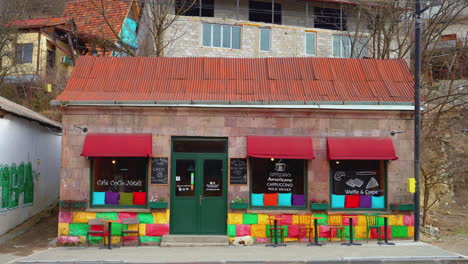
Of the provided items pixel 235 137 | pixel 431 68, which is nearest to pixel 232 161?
pixel 235 137

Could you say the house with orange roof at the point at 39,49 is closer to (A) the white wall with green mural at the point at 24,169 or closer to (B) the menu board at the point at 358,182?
(A) the white wall with green mural at the point at 24,169

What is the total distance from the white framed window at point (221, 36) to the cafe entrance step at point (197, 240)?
71.0 ft

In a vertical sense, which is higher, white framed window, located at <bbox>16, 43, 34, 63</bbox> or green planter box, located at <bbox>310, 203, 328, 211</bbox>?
white framed window, located at <bbox>16, 43, 34, 63</bbox>

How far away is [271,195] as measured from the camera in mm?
13281

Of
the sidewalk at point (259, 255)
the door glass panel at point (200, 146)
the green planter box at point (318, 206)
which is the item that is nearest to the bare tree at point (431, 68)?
the sidewalk at point (259, 255)

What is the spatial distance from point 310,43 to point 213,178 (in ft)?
77.7

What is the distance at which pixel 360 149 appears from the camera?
1298 cm

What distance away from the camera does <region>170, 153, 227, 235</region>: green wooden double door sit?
13133 millimetres

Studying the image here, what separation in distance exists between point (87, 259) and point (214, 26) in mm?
24033

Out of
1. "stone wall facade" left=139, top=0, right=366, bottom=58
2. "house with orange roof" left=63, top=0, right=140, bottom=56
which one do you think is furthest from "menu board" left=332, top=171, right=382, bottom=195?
"house with orange roof" left=63, top=0, right=140, bottom=56

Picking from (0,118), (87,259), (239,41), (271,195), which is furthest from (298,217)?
(239,41)

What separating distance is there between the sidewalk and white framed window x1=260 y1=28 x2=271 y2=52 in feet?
74.8

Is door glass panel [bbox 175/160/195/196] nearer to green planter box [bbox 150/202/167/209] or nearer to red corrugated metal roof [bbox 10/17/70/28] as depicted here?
green planter box [bbox 150/202/167/209]

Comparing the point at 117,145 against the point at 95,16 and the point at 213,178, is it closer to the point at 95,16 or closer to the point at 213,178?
the point at 213,178
